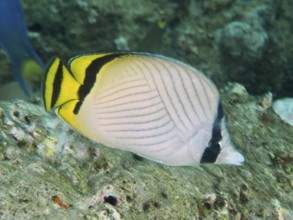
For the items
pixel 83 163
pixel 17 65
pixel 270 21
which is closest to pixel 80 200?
pixel 83 163

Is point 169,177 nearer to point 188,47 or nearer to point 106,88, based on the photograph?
point 106,88

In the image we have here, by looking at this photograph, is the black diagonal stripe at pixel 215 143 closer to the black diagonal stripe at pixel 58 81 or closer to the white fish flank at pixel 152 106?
the white fish flank at pixel 152 106

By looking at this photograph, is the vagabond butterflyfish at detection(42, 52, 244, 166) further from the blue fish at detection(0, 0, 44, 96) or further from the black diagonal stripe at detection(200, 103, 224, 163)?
the blue fish at detection(0, 0, 44, 96)

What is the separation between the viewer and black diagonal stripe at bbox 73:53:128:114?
52.2 inches

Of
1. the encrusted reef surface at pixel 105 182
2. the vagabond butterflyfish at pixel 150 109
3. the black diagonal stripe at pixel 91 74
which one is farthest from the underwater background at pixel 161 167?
the black diagonal stripe at pixel 91 74

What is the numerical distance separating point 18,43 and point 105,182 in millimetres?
2654

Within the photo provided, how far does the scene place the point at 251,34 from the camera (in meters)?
4.11

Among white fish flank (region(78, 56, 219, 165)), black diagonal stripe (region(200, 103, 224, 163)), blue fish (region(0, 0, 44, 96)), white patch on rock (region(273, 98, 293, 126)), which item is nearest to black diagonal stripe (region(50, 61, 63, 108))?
white fish flank (region(78, 56, 219, 165))

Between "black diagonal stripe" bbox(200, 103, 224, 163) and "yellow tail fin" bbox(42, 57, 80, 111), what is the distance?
52 centimetres

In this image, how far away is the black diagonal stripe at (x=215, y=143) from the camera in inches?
55.5

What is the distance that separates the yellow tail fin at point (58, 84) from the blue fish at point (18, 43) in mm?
2378

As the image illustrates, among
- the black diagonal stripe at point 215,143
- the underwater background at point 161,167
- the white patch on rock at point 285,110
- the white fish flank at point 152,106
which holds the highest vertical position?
the white fish flank at point 152,106

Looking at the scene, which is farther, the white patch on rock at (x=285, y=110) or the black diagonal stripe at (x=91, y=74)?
the white patch on rock at (x=285, y=110)

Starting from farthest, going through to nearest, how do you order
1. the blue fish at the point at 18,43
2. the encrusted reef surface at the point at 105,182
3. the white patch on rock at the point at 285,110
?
1. the blue fish at the point at 18,43
2. the white patch on rock at the point at 285,110
3. the encrusted reef surface at the point at 105,182
